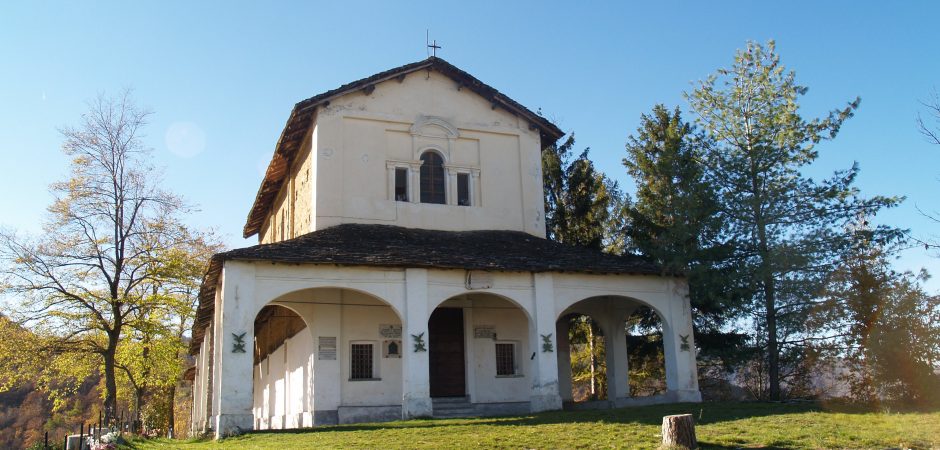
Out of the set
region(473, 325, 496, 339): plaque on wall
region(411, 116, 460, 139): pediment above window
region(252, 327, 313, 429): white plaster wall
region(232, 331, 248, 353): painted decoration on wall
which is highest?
region(411, 116, 460, 139): pediment above window

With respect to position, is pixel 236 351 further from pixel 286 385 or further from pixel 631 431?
pixel 631 431

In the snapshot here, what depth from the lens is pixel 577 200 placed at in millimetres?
31641

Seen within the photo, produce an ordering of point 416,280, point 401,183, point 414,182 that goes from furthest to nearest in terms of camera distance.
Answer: point 401,183, point 414,182, point 416,280

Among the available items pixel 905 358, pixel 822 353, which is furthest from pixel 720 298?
pixel 905 358

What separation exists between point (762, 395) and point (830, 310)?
17.7 feet

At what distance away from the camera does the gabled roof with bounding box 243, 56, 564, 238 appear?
2347 centimetres

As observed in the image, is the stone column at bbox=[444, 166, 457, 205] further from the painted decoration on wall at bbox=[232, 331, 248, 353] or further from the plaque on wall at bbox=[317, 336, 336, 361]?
the painted decoration on wall at bbox=[232, 331, 248, 353]

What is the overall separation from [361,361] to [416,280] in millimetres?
3524

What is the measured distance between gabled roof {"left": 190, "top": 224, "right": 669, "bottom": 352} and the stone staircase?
3796mm

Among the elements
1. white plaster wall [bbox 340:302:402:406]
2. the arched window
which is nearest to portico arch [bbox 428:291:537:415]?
white plaster wall [bbox 340:302:402:406]

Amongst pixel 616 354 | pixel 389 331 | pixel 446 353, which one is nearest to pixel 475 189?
pixel 446 353

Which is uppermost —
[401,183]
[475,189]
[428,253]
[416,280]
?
[401,183]

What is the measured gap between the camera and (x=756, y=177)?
22359 mm

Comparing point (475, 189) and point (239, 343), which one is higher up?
point (475, 189)
